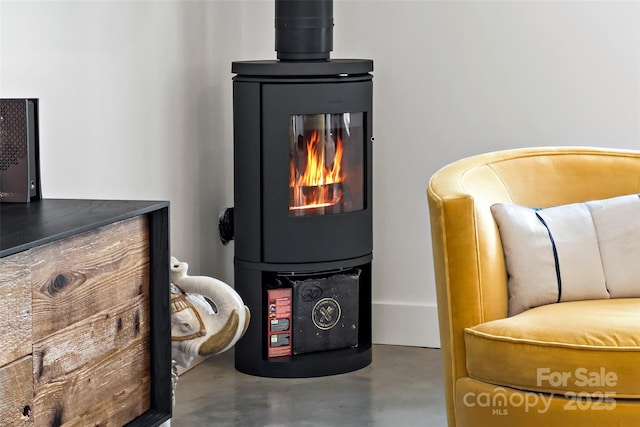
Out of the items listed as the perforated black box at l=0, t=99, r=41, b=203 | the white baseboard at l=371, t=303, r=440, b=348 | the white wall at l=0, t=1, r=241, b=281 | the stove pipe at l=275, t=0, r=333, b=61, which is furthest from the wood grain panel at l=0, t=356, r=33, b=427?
the white baseboard at l=371, t=303, r=440, b=348

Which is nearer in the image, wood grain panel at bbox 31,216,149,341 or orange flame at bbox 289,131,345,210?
wood grain panel at bbox 31,216,149,341

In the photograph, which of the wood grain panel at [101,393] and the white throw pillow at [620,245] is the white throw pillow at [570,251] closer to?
the white throw pillow at [620,245]

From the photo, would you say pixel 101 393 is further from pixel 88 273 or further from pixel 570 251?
pixel 570 251

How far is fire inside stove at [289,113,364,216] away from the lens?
148 inches

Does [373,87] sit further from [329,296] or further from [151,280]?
[151,280]

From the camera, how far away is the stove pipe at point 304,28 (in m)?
3.75

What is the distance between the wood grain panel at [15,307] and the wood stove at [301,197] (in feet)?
5.92

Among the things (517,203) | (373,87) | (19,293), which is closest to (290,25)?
(373,87)

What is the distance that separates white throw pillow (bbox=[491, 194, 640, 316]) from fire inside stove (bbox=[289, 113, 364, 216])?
3.34ft

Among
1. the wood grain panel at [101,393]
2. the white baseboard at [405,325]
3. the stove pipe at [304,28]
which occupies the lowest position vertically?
the white baseboard at [405,325]

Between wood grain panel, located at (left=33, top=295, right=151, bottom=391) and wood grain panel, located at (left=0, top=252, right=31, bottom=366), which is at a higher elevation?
wood grain panel, located at (left=0, top=252, right=31, bottom=366)

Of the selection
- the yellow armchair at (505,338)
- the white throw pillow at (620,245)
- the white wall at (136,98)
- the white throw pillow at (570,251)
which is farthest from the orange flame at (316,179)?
the white throw pillow at (620,245)

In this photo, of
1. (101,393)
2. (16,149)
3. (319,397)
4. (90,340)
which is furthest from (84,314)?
(319,397)

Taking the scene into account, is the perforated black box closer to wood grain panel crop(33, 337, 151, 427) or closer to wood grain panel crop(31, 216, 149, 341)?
wood grain panel crop(31, 216, 149, 341)
